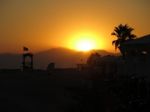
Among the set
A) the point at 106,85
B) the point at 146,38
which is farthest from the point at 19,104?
the point at 146,38

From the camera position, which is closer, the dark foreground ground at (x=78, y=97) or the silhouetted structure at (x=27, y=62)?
the dark foreground ground at (x=78, y=97)

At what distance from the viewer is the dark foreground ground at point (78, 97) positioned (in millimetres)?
22562

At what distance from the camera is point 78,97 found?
27.9 m

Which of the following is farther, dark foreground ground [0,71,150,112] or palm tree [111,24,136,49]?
palm tree [111,24,136,49]

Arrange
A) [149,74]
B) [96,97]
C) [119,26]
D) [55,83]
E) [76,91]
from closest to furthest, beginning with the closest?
[149,74]
[96,97]
[76,91]
[55,83]
[119,26]

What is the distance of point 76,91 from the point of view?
99.8 feet

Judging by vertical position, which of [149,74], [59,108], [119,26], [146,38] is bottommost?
[59,108]

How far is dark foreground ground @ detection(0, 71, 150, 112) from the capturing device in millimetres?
22562

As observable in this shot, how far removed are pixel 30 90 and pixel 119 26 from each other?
35.9 m

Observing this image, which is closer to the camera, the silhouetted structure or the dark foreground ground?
the dark foreground ground

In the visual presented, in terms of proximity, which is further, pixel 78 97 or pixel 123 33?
pixel 123 33

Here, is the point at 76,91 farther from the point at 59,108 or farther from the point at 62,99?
the point at 59,108

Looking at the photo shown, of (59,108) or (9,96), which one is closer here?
(59,108)

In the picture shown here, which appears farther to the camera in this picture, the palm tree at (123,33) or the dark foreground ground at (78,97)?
the palm tree at (123,33)
